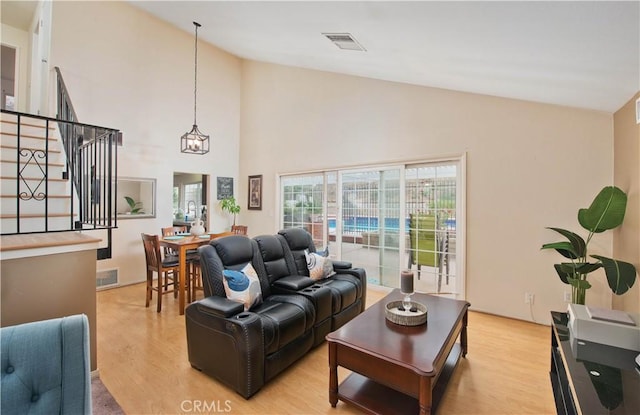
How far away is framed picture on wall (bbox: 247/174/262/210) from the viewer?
6340mm

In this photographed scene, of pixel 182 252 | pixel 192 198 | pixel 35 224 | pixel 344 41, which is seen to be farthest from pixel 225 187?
pixel 344 41

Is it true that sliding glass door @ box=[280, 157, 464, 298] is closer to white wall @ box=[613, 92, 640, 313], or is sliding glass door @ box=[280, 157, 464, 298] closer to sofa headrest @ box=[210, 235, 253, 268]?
white wall @ box=[613, 92, 640, 313]

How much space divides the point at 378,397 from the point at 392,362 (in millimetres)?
489

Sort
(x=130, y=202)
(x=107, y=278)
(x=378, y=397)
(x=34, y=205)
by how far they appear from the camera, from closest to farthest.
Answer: (x=378, y=397)
(x=34, y=205)
(x=107, y=278)
(x=130, y=202)

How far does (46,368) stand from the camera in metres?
1.12

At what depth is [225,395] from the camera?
2.13m

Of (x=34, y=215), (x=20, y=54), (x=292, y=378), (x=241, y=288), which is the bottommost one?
(x=292, y=378)

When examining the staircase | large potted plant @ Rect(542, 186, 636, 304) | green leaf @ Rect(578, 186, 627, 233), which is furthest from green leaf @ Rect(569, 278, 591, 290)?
the staircase

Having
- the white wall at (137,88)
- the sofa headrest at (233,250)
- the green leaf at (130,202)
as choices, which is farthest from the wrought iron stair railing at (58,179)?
the green leaf at (130,202)

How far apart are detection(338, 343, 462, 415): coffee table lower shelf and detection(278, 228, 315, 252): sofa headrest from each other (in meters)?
1.66

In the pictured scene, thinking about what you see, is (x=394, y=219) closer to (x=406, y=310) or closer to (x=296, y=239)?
(x=296, y=239)

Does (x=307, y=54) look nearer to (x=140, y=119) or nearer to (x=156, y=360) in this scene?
(x=140, y=119)

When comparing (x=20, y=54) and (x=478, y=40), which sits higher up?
(x=20, y=54)

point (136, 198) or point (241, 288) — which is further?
point (136, 198)
